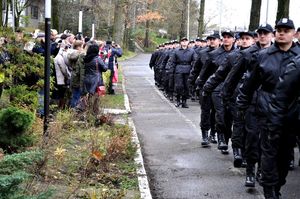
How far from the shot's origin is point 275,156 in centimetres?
618

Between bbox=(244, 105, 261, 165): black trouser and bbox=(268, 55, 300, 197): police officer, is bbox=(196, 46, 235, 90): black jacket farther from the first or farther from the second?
bbox=(268, 55, 300, 197): police officer

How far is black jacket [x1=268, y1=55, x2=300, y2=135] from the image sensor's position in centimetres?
574

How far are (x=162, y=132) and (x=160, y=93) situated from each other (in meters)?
10.3

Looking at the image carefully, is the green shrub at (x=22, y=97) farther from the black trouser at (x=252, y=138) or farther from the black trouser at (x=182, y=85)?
the black trouser at (x=182, y=85)

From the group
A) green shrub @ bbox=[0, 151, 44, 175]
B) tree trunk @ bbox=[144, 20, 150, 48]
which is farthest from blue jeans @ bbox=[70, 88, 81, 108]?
tree trunk @ bbox=[144, 20, 150, 48]

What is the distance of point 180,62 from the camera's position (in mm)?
17266

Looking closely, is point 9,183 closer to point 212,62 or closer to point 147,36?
point 212,62

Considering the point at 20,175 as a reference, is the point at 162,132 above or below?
below

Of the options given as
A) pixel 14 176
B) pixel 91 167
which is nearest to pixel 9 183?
pixel 14 176

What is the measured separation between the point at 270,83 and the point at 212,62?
371 centimetres

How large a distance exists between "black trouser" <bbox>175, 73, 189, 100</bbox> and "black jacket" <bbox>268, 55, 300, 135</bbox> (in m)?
11.2

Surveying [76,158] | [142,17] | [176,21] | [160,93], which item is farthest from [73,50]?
[176,21]

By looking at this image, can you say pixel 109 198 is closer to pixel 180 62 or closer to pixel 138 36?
pixel 180 62

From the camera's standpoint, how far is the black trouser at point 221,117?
956 centimetres
